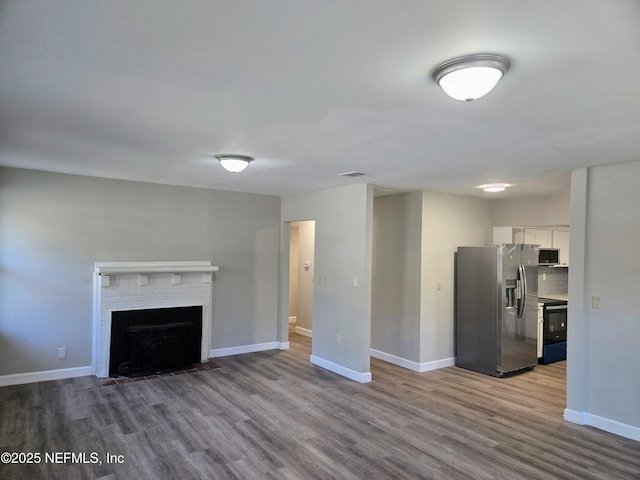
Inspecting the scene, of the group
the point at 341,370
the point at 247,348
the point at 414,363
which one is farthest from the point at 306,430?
the point at 247,348

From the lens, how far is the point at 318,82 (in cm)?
204

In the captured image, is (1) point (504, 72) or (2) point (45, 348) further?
(2) point (45, 348)

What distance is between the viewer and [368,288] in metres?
5.09

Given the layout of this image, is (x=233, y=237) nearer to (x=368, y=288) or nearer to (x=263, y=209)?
(x=263, y=209)

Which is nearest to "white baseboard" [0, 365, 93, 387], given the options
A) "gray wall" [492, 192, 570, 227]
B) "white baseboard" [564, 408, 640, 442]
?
"white baseboard" [564, 408, 640, 442]

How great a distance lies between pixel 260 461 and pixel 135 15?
300 cm

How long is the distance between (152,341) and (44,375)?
123 centimetres

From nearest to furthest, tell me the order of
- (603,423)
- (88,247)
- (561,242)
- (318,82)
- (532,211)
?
(318,82), (603,423), (88,247), (532,211), (561,242)

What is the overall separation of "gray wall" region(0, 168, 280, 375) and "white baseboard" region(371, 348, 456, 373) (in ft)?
6.43

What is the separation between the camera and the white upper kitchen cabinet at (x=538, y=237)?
6387 mm

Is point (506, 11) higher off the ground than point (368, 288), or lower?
higher

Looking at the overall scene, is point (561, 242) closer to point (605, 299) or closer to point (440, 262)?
point (440, 262)

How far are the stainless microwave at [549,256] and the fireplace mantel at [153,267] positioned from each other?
15.9 feet

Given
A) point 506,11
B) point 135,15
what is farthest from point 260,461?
point 506,11
